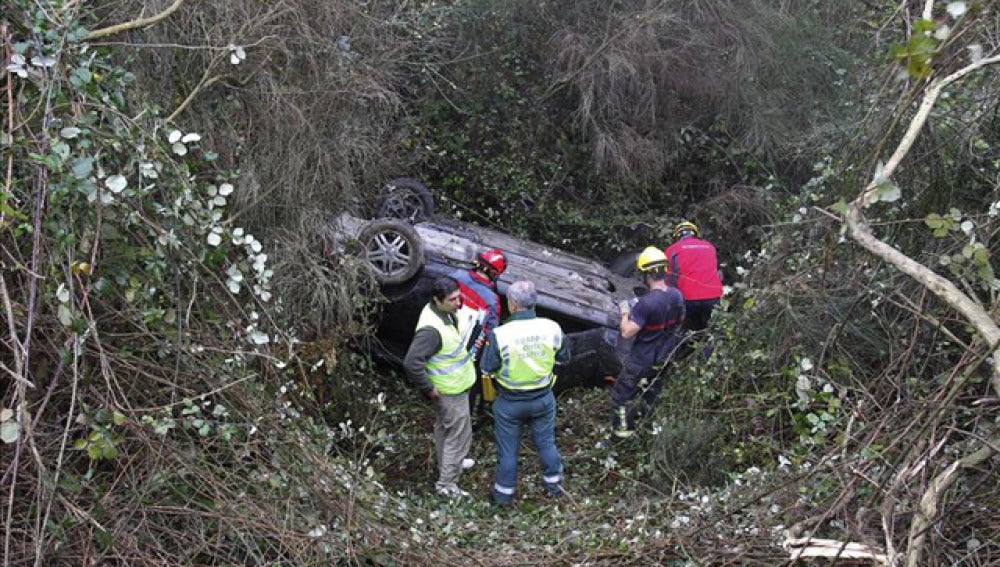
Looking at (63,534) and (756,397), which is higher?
(63,534)

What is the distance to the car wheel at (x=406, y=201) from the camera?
8.65m

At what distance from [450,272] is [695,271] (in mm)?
2167

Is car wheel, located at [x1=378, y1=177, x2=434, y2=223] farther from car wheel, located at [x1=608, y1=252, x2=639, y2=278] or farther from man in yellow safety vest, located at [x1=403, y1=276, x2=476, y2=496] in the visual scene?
car wheel, located at [x1=608, y1=252, x2=639, y2=278]

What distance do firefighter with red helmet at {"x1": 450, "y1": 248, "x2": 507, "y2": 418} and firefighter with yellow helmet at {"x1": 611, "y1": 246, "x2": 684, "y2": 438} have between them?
1008 mm

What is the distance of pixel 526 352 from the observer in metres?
6.70

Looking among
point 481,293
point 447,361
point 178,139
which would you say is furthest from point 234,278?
point 481,293

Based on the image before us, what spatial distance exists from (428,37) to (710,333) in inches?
171

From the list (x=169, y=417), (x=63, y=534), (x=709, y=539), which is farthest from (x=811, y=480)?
(x=63, y=534)

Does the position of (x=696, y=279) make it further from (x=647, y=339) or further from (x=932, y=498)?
(x=932, y=498)

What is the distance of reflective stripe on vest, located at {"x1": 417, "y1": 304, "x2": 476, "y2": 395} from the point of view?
268 inches

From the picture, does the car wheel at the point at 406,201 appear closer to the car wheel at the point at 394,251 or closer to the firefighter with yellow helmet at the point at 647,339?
the car wheel at the point at 394,251

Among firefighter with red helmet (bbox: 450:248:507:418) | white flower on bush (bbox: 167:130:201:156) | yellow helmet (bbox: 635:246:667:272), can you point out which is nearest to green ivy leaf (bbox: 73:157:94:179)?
white flower on bush (bbox: 167:130:201:156)

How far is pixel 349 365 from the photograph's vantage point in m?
7.42

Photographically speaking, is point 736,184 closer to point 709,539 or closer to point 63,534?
point 709,539
